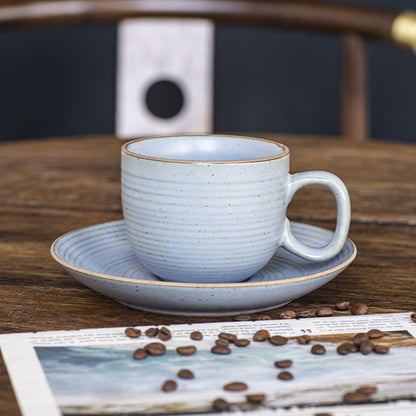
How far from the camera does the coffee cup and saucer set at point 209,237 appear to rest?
567 millimetres

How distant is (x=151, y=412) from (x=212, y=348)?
96mm

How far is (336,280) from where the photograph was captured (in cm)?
68

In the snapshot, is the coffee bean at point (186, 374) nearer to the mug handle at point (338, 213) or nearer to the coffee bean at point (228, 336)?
the coffee bean at point (228, 336)

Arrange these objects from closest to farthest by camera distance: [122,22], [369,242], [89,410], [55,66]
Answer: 1. [89,410]
2. [369,242]
3. [122,22]
4. [55,66]

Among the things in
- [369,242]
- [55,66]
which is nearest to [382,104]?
[55,66]

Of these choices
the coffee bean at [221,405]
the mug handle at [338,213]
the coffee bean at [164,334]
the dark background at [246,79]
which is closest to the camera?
the coffee bean at [221,405]

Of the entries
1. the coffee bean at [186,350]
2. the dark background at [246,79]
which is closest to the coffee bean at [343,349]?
the coffee bean at [186,350]

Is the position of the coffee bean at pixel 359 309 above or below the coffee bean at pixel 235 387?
above

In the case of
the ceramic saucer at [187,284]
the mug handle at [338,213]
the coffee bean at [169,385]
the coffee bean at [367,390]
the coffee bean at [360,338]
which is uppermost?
the mug handle at [338,213]

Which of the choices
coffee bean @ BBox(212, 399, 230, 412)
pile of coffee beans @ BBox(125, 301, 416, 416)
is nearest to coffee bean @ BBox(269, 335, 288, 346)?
pile of coffee beans @ BBox(125, 301, 416, 416)

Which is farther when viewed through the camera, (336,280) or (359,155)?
(359,155)

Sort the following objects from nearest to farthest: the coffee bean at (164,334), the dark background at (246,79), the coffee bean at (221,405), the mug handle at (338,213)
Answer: the coffee bean at (221,405) → the coffee bean at (164,334) → the mug handle at (338,213) → the dark background at (246,79)

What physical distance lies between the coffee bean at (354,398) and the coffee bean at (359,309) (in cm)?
15

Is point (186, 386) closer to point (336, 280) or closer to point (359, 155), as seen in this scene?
point (336, 280)
